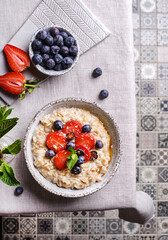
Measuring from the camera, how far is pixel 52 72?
1.24m

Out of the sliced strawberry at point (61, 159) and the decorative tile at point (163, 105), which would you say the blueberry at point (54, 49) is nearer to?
the sliced strawberry at point (61, 159)

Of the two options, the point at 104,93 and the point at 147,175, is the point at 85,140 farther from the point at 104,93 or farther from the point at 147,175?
the point at 147,175

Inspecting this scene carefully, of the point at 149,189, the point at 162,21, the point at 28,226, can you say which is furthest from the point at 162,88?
the point at 28,226

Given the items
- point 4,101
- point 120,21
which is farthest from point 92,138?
point 120,21

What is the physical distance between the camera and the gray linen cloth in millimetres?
1300

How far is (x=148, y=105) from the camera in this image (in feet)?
6.94

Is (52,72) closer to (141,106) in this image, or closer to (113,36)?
(113,36)

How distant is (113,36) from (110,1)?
0.48 feet

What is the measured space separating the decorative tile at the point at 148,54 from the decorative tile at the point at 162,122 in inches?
15.2

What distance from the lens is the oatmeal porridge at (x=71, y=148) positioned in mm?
1196

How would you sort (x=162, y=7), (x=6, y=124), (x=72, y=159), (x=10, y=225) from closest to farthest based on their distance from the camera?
(x=6, y=124), (x=72, y=159), (x=10, y=225), (x=162, y=7)

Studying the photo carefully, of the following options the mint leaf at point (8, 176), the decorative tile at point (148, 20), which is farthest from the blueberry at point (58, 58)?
the decorative tile at point (148, 20)

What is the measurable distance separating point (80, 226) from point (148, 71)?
1.12 m

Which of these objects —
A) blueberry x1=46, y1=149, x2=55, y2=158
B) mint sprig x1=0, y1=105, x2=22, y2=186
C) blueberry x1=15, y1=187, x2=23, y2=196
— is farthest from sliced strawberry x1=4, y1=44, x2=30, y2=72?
blueberry x1=15, y1=187, x2=23, y2=196
